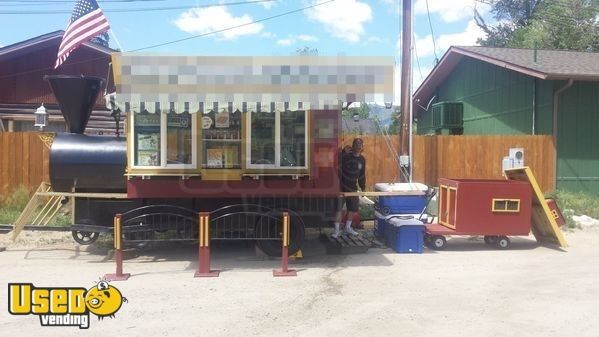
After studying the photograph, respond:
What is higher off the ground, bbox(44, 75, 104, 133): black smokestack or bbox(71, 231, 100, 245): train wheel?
bbox(44, 75, 104, 133): black smokestack

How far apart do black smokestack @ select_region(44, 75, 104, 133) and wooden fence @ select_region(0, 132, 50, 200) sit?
429 centimetres

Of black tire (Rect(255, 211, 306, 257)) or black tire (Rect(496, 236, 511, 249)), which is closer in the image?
black tire (Rect(255, 211, 306, 257))

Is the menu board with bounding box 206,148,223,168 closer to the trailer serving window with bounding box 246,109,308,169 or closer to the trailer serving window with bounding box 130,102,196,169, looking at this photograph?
the trailer serving window with bounding box 130,102,196,169

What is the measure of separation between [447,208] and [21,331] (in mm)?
7317

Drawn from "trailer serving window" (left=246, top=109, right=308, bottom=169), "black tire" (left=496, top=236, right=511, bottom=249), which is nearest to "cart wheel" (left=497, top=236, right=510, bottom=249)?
"black tire" (left=496, top=236, right=511, bottom=249)

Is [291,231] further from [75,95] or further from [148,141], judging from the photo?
[75,95]

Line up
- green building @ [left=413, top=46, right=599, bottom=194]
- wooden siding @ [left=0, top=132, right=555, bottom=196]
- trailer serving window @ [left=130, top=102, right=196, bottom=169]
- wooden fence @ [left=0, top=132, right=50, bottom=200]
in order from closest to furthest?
trailer serving window @ [left=130, top=102, right=196, bottom=169]
wooden fence @ [left=0, top=132, right=50, bottom=200]
wooden siding @ [left=0, top=132, right=555, bottom=196]
green building @ [left=413, top=46, right=599, bottom=194]

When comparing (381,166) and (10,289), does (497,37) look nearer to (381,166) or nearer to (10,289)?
(381,166)

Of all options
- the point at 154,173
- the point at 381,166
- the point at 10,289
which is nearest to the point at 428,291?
the point at 154,173

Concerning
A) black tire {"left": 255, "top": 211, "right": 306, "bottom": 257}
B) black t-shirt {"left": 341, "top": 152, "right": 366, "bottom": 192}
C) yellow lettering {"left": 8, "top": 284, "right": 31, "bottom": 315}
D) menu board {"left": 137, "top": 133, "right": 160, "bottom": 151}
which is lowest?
yellow lettering {"left": 8, "top": 284, "right": 31, "bottom": 315}

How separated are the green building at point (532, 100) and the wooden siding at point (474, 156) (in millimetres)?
413

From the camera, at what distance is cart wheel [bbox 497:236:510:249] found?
9.86m

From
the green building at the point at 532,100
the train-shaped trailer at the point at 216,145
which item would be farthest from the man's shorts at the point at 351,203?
the green building at the point at 532,100

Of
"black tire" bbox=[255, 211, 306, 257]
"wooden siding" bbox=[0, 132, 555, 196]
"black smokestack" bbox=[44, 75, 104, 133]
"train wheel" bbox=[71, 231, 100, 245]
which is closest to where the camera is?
"black tire" bbox=[255, 211, 306, 257]
